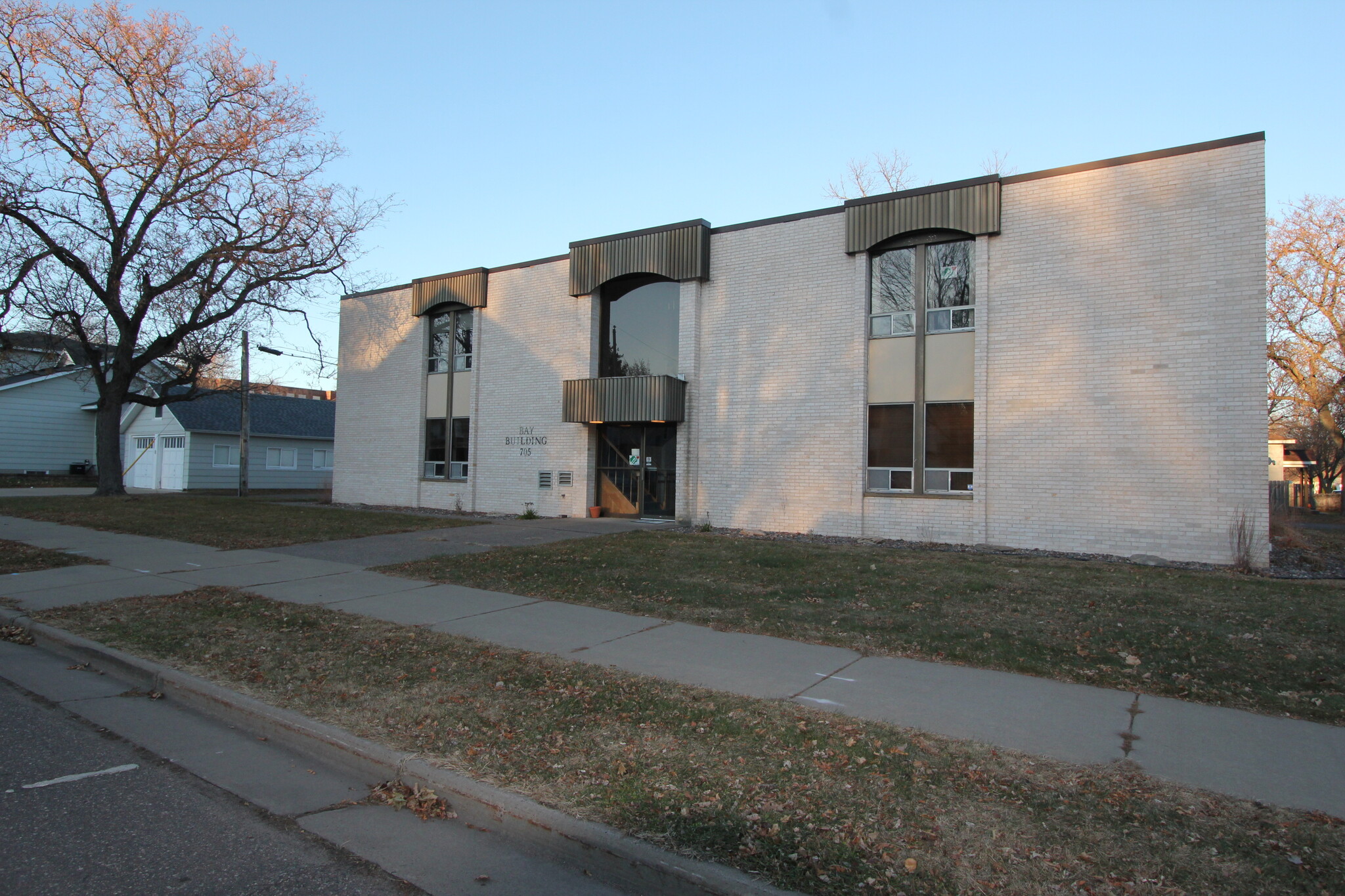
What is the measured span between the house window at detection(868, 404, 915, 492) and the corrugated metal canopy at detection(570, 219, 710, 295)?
5219 mm

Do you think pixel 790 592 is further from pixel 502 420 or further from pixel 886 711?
pixel 502 420

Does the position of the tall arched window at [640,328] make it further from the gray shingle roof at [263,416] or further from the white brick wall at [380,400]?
the gray shingle roof at [263,416]

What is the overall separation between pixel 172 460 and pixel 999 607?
3743cm

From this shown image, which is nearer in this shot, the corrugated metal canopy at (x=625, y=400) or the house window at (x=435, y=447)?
the corrugated metal canopy at (x=625, y=400)

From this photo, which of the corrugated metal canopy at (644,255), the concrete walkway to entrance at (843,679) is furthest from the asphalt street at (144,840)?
the corrugated metal canopy at (644,255)

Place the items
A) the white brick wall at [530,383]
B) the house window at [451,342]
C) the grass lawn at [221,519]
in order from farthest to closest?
1. the house window at [451,342]
2. the white brick wall at [530,383]
3. the grass lawn at [221,519]

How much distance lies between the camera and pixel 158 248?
80.5 ft

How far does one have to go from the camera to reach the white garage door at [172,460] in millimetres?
35000

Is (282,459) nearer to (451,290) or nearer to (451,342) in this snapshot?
(451,342)

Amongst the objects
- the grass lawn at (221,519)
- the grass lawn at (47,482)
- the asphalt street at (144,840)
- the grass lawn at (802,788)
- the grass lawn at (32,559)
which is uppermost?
the grass lawn at (47,482)

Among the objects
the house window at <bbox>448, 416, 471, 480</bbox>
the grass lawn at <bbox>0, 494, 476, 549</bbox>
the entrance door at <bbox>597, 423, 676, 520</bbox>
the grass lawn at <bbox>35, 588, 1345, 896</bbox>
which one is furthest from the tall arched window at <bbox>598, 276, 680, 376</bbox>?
the grass lawn at <bbox>35, 588, 1345, 896</bbox>

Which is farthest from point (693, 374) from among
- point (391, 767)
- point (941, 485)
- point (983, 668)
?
point (391, 767)

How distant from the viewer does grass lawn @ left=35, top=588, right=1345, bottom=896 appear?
10.9 feet

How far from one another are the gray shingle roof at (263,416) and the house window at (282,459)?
0.96 metres
